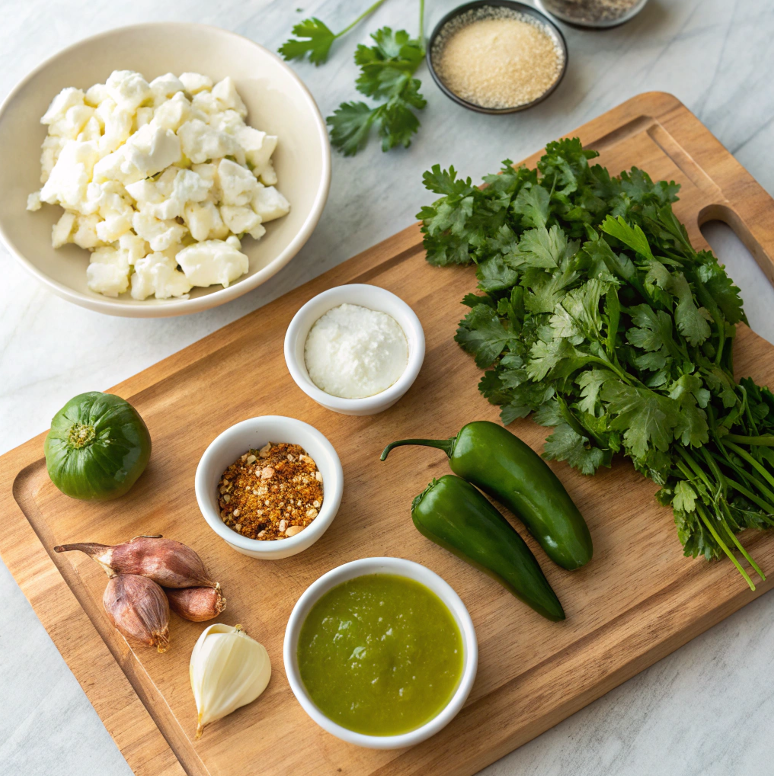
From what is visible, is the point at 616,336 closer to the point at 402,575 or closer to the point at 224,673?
the point at 402,575

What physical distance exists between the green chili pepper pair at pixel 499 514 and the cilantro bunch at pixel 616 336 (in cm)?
10

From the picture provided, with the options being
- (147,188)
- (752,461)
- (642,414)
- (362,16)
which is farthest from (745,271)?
(147,188)

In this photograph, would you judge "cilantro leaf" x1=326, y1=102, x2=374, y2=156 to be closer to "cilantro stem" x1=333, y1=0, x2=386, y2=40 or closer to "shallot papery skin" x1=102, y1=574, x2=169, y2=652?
"cilantro stem" x1=333, y1=0, x2=386, y2=40

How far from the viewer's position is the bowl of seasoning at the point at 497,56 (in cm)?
242

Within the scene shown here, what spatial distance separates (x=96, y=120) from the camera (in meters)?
2.13

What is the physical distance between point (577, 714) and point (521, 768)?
20cm

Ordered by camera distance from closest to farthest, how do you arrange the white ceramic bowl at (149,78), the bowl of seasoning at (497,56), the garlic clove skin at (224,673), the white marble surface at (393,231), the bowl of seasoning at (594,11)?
the garlic clove skin at (224,673) < the white marble surface at (393,231) < the white ceramic bowl at (149,78) < the bowl of seasoning at (497,56) < the bowl of seasoning at (594,11)

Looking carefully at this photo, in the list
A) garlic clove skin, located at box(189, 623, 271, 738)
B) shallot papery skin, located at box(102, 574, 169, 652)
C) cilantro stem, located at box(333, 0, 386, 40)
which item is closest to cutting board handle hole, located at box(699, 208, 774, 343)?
cilantro stem, located at box(333, 0, 386, 40)

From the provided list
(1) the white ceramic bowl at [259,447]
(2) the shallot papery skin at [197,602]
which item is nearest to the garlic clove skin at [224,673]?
(2) the shallot papery skin at [197,602]

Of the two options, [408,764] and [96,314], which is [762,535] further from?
[96,314]

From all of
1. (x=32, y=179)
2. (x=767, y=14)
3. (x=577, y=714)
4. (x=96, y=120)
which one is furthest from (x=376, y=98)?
(x=577, y=714)

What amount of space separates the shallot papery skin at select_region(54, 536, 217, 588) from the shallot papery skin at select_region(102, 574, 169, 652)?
0.08ft

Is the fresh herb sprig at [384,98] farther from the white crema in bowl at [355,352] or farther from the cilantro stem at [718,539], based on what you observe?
the cilantro stem at [718,539]

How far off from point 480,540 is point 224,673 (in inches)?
27.7
